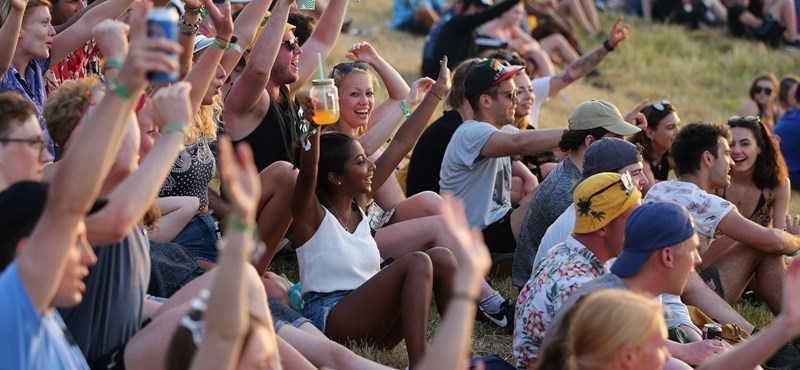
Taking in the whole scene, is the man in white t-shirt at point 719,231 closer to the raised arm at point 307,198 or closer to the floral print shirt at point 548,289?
the floral print shirt at point 548,289

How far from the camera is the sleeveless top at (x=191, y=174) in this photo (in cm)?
539

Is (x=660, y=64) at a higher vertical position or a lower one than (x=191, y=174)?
lower

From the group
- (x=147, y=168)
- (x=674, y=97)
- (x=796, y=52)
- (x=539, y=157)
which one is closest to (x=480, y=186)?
(x=539, y=157)

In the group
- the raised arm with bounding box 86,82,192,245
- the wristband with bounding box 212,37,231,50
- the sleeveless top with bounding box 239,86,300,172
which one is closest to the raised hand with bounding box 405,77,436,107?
the sleeveless top with bounding box 239,86,300,172

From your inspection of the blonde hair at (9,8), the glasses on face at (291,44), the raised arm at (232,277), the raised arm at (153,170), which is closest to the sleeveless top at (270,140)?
the glasses on face at (291,44)

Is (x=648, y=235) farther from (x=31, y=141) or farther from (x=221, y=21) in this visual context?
(x=31, y=141)

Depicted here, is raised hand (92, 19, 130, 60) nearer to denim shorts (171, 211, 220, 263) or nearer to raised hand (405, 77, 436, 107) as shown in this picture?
denim shorts (171, 211, 220, 263)

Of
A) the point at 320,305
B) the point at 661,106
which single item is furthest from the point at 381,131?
the point at 661,106

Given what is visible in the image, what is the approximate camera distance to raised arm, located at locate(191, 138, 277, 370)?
8.22 ft

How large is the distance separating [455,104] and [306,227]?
2.32m

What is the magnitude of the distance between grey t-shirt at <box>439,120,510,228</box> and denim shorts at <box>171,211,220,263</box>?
1.81 meters

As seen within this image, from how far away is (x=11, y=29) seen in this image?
4957mm

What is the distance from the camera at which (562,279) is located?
440cm

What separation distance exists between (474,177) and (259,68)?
68.4 inches
